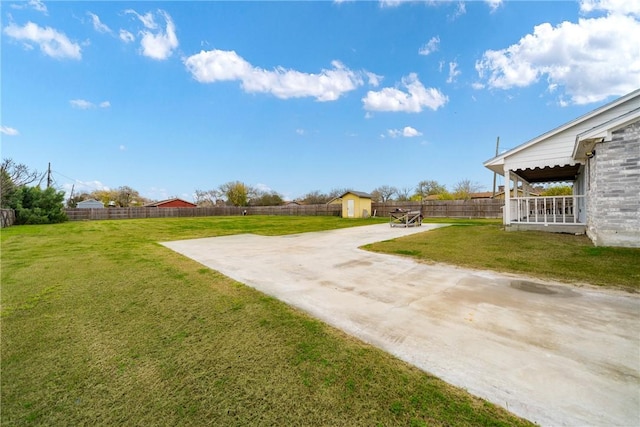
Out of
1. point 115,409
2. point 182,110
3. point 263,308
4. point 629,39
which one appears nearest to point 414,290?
point 263,308

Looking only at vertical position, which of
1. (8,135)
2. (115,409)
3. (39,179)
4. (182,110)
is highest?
(182,110)

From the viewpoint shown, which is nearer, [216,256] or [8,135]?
[216,256]

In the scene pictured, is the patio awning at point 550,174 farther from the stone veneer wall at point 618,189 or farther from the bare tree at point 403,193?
the bare tree at point 403,193

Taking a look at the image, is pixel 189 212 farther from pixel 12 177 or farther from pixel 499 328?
pixel 499 328

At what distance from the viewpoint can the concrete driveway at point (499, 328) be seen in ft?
5.46

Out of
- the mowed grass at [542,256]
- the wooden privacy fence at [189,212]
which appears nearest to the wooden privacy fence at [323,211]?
the wooden privacy fence at [189,212]

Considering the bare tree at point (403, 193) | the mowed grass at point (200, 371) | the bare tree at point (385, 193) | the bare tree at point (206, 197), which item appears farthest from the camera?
the bare tree at point (206, 197)

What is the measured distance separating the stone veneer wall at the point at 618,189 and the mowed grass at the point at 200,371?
284 inches

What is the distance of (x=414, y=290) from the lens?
12.7ft

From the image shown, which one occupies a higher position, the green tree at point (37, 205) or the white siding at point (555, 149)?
the white siding at point (555, 149)

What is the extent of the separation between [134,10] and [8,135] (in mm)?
17742

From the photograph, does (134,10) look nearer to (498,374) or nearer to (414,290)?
(414,290)

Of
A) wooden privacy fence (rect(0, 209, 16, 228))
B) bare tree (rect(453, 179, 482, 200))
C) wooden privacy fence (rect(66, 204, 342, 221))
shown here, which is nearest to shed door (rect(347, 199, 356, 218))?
wooden privacy fence (rect(66, 204, 342, 221))

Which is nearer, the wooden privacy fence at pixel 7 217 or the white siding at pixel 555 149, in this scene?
the white siding at pixel 555 149
